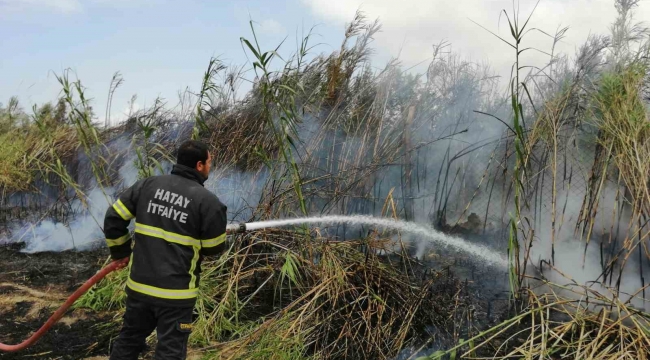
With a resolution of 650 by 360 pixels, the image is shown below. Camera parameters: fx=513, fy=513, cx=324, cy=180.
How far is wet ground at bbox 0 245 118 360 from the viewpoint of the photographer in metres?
3.79

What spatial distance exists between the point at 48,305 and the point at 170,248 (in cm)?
262

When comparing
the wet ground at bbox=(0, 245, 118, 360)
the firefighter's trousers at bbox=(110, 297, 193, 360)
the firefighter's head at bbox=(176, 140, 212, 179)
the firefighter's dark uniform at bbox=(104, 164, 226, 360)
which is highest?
the firefighter's head at bbox=(176, 140, 212, 179)

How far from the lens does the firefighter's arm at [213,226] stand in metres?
2.81

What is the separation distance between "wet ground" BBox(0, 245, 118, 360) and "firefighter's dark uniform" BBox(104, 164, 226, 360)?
1170 mm

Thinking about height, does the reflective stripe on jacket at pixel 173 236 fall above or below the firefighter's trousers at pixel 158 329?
above

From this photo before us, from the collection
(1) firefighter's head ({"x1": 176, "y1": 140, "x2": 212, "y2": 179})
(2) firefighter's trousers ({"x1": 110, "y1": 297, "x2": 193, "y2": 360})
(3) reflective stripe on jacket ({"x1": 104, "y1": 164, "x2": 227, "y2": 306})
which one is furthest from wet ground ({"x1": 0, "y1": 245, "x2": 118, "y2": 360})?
(1) firefighter's head ({"x1": 176, "y1": 140, "x2": 212, "y2": 179})

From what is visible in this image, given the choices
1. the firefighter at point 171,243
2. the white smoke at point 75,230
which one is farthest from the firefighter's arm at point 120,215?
the white smoke at point 75,230

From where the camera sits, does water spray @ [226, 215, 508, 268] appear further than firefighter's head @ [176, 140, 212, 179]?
Yes

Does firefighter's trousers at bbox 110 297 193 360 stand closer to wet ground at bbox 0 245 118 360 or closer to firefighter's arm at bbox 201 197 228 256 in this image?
firefighter's arm at bbox 201 197 228 256

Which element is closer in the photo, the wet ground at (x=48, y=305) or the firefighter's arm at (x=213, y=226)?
the firefighter's arm at (x=213, y=226)

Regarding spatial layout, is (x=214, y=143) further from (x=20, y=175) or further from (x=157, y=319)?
(x=20, y=175)

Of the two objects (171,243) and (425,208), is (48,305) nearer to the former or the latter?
(171,243)

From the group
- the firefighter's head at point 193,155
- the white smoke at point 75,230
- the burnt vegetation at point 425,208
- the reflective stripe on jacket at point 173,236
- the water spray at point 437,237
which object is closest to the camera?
the reflective stripe on jacket at point 173,236

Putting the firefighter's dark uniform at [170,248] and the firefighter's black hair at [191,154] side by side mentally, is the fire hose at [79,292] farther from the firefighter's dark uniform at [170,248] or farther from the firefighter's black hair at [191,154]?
the firefighter's black hair at [191,154]
